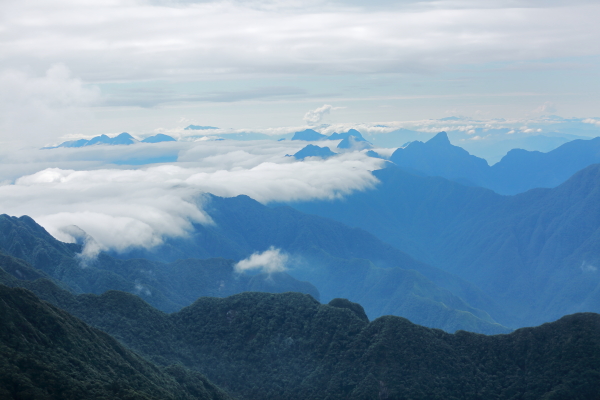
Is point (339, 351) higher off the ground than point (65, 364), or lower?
higher

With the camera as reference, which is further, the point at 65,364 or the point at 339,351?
the point at 339,351

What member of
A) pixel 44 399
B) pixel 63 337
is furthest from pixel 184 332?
pixel 44 399

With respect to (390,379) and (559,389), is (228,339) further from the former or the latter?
(559,389)

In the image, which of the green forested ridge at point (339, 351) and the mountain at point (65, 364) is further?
the green forested ridge at point (339, 351)

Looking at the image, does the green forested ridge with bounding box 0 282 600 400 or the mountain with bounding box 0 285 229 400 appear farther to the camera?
the green forested ridge with bounding box 0 282 600 400
